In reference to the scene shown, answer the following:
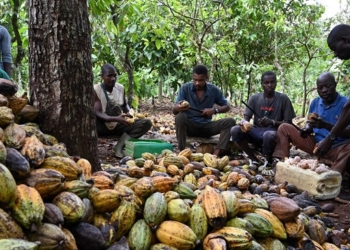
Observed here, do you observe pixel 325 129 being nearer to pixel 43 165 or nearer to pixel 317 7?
pixel 43 165

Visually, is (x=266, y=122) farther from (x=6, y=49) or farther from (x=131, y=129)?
(x=6, y=49)

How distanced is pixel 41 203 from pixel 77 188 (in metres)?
0.27

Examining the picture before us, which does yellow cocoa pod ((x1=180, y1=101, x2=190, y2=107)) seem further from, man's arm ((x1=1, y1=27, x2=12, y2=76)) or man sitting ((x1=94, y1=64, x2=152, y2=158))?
man's arm ((x1=1, y1=27, x2=12, y2=76))

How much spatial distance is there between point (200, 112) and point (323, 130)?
5.73ft

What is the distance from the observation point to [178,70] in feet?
35.4

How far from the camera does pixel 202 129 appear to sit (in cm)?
529

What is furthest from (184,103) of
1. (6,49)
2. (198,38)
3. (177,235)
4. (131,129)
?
(198,38)

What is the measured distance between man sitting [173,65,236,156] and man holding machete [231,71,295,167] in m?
0.26

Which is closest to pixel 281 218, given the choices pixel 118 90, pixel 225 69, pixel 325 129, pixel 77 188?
pixel 77 188

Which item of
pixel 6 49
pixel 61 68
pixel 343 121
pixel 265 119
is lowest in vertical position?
pixel 265 119

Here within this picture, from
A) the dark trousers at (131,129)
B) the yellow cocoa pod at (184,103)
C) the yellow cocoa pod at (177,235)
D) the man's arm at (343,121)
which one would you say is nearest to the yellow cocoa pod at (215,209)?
the yellow cocoa pod at (177,235)

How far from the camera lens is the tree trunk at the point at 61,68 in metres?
2.39

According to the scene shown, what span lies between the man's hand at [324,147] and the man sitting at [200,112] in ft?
4.50

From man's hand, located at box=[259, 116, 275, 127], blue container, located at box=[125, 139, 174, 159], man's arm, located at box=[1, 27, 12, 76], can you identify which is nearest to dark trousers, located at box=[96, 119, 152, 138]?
blue container, located at box=[125, 139, 174, 159]
